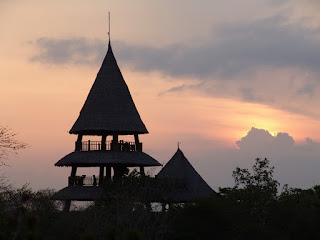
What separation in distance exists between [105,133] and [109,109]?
2.31 meters

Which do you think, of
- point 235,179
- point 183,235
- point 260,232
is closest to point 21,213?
point 183,235

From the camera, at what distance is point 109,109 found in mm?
68312

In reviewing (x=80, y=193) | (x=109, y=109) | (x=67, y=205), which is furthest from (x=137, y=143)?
(x=67, y=205)

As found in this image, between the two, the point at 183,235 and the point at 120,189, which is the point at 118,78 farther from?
the point at 183,235

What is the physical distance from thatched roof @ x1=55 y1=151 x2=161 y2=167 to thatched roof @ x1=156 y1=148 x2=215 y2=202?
4.79 ft

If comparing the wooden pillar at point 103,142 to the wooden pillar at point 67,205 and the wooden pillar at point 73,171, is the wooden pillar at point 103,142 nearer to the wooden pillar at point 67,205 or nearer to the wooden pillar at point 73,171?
the wooden pillar at point 73,171

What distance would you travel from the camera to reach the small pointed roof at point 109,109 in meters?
67.3

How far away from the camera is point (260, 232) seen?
4231 cm

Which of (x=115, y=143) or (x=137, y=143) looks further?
(x=137, y=143)

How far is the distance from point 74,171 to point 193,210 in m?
27.1

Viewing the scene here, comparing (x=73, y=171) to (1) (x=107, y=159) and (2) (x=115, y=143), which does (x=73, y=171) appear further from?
(2) (x=115, y=143)

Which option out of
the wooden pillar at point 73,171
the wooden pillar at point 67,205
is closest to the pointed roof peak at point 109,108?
the wooden pillar at point 73,171

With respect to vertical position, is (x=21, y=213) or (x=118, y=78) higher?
(x=118, y=78)

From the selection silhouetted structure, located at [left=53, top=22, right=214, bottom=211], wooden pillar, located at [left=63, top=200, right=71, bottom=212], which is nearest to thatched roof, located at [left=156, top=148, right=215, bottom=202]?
silhouetted structure, located at [left=53, top=22, right=214, bottom=211]
